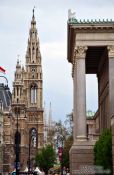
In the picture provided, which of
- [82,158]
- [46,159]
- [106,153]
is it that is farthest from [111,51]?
[46,159]

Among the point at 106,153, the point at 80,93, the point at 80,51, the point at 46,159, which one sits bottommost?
the point at 46,159

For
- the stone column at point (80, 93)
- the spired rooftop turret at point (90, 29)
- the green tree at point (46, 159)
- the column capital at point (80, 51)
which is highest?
the spired rooftop turret at point (90, 29)

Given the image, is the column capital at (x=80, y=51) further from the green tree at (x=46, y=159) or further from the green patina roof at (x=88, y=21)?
the green tree at (x=46, y=159)

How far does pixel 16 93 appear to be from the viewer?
199 meters

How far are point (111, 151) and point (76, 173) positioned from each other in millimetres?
7629

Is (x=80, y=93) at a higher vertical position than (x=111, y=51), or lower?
lower

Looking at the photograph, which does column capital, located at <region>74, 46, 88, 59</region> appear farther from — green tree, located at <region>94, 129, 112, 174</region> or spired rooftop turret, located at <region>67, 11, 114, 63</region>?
green tree, located at <region>94, 129, 112, 174</region>

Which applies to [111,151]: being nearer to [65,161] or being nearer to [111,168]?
[111,168]

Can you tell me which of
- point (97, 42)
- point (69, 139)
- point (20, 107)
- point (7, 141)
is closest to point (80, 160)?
point (97, 42)

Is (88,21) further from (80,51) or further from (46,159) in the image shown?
(46,159)

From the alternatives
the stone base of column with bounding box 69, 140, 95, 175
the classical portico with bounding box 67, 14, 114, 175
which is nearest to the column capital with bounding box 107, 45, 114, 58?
the classical portico with bounding box 67, 14, 114, 175

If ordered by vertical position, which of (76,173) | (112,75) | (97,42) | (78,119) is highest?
(97,42)

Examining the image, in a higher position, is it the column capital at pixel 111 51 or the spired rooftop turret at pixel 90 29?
the spired rooftop turret at pixel 90 29

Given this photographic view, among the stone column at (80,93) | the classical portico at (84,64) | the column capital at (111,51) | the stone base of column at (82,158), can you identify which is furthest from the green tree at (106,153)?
the column capital at (111,51)
